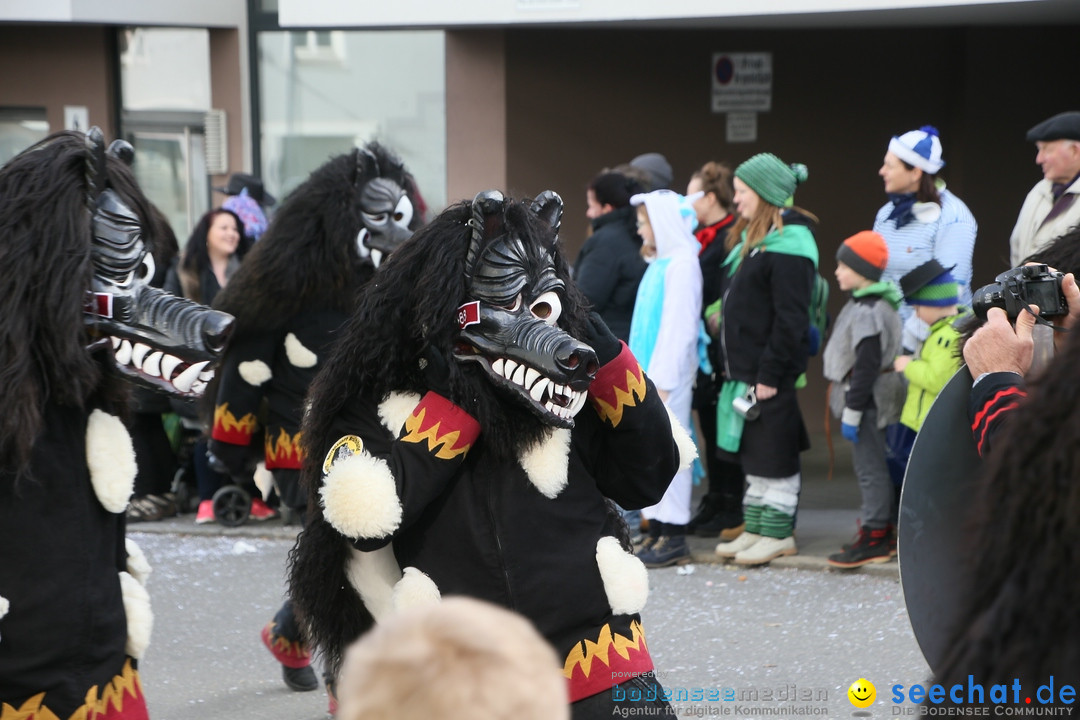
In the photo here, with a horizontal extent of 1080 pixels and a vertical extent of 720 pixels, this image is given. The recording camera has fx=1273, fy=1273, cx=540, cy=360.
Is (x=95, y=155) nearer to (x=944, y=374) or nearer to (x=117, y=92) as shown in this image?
(x=944, y=374)

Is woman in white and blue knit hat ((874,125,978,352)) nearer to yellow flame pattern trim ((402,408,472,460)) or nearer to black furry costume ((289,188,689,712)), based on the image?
black furry costume ((289,188,689,712))

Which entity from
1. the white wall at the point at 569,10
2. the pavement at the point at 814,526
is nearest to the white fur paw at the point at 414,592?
the pavement at the point at 814,526

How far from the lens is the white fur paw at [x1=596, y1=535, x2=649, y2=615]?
269 centimetres

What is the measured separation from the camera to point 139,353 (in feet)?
9.05

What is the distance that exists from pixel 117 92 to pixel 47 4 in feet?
3.73

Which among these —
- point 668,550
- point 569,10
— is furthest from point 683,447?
point 569,10

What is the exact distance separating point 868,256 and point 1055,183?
3.01 feet

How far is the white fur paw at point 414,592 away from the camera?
2635 mm

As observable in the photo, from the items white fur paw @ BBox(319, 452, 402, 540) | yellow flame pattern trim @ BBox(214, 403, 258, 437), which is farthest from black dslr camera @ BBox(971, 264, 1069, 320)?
yellow flame pattern trim @ BBox(214, 403, 258, 437)

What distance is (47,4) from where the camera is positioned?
394 inches

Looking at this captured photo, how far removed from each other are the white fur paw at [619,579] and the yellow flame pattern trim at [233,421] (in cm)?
228

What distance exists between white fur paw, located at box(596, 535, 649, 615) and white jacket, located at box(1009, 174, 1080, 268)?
3.76 meters

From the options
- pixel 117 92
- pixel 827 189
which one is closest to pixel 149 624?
pixel 827 189

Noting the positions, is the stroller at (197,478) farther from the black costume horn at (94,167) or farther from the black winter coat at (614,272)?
the black costume horn at (94,167)
